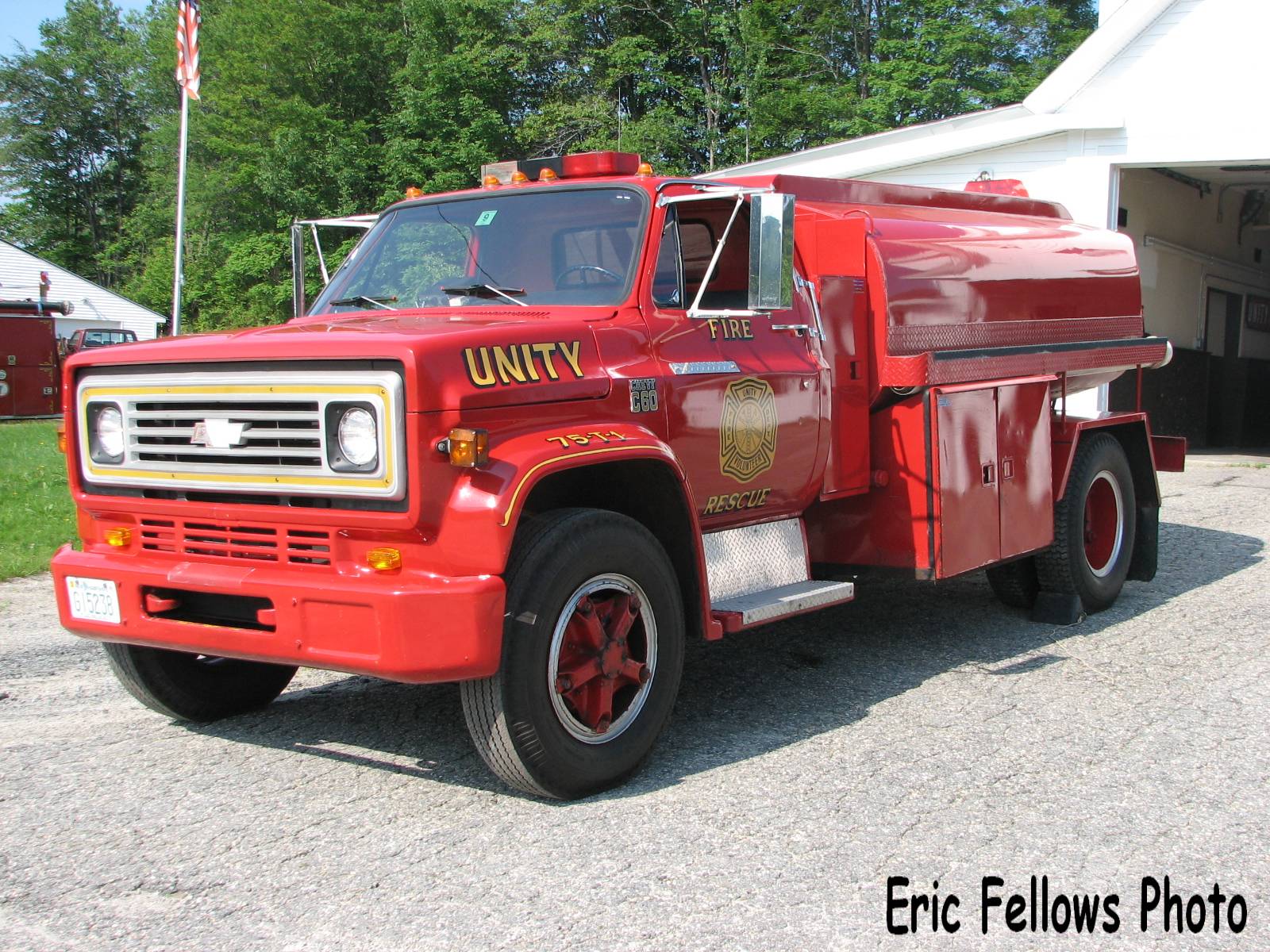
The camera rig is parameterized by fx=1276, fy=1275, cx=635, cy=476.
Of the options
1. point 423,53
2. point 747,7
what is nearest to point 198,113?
point 423,53

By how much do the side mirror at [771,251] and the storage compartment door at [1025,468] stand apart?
2.14 metres

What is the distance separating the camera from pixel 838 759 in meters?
4.89

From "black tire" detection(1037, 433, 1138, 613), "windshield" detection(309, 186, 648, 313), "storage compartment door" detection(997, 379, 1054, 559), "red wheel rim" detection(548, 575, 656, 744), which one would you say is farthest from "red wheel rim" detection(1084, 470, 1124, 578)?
"red wheel rim" detection(548, 575, 656, 744)

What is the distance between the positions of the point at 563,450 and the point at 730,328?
1376mm

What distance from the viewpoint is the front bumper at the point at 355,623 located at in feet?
13.1

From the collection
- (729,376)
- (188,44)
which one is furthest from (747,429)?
(188,44)

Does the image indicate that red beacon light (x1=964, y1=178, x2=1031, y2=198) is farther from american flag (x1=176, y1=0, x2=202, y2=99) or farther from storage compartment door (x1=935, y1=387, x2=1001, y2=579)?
american flag (x1=176, y1=0, x2=202, y2=99)

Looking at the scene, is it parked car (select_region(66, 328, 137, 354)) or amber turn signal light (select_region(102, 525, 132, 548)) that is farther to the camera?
parked car (select_region(66, 328, 137, 354))

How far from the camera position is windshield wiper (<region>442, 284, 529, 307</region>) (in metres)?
5.23

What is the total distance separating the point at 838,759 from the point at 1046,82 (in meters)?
13.1

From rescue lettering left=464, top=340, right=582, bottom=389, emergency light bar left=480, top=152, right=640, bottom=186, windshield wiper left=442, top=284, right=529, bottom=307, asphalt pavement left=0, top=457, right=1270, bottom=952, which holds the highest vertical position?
emergency light bar left=480, top=152, right=640, bottom=186

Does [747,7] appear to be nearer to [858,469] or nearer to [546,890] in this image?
[858,469]

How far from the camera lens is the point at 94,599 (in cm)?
469

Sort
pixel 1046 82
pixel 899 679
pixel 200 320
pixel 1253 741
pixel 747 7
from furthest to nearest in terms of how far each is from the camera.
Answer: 1. pixel 200 320
2. pixel 747 7
3. pixel 1046 82
4. pixel 899 679
5. pixel 1253 741
